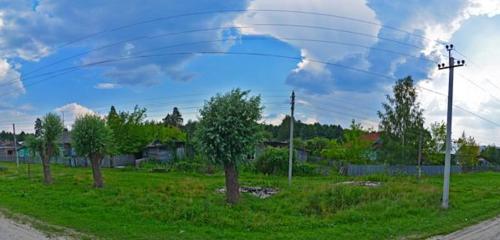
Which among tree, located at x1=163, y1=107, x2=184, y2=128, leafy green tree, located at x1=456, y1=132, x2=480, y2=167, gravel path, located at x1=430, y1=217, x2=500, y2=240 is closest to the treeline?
tree, located at x1=163, y1=107, x2=184, y2=128

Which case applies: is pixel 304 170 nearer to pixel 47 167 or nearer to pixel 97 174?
pixel 97 174

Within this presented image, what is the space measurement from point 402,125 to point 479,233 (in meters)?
45.9

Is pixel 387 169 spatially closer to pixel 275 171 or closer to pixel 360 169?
pixel 360 169

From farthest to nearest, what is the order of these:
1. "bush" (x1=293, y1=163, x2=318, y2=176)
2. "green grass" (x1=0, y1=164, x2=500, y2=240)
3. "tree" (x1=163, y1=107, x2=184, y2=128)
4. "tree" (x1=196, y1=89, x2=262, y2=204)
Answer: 1. "tree" (x1=163, y1=107, x2=184, y2=128)
2. "bush" (x1=293, y1=163, x2=318, y2=176)
3. "tree" (x1=196, y1=89, x2=262, y2=204)
4. "green grass" (x1=0, y1=164, x2=500, y2=240)

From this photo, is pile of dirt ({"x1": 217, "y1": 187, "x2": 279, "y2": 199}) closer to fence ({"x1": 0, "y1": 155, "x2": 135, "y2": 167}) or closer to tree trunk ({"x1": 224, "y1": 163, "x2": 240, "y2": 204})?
tree trunk ({"x1": 224, "y1": 163, "x2": 240, "y2": 204})

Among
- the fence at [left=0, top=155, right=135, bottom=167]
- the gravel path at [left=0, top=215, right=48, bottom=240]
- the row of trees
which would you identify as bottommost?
the fence at [left=0, top=155, right=135, bottom=167]

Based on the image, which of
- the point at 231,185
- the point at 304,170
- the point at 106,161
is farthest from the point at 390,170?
the point at 106,161

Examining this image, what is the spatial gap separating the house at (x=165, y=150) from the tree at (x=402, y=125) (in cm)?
3049

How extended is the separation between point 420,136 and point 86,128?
42.1 metres

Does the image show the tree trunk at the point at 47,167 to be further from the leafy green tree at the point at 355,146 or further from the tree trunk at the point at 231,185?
the leafy green tree at the point at 355,146

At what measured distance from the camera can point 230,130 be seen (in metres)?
21.3

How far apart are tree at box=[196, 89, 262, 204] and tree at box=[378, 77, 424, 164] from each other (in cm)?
4164

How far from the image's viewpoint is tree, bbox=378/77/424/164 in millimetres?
58812

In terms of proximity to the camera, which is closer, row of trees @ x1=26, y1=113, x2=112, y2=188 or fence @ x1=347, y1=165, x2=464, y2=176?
row of trees @ x1=26, y1=113, x2=112, y2=188
